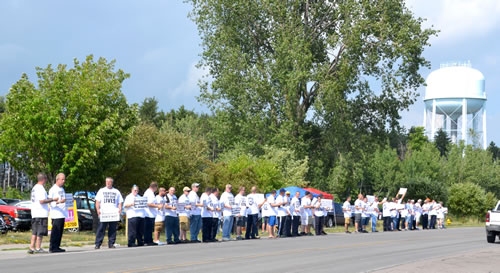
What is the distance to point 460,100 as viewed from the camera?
9588 centimetres

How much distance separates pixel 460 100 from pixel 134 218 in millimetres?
81965

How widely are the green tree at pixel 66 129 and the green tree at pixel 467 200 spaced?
1585 inches

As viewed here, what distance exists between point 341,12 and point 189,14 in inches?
430

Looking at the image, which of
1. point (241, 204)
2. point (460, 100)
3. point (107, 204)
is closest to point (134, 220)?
point (107, 204)

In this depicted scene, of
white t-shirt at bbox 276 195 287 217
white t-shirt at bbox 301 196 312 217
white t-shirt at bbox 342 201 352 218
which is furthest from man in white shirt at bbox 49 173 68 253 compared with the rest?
white t-shirt at bbox 342 201 352 218

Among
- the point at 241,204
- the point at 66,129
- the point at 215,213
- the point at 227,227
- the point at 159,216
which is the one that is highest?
the point at 66,129

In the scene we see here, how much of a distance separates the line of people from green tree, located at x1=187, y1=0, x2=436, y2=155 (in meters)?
7.23

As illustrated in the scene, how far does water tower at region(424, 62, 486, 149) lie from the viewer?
9525cm

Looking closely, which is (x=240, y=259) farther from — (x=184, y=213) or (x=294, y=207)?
(x=294, y=207)

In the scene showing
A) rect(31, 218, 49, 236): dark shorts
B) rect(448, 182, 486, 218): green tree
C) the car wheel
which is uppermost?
rect(448, 182, 486, 218): green tree

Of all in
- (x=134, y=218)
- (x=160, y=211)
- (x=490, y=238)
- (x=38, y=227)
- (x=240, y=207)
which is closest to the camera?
(x=38, y=227)

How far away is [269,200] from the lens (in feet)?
90.9

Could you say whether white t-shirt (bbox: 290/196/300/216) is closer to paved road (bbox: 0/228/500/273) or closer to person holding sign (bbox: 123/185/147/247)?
paved road (bbox: 0/228/500/273)

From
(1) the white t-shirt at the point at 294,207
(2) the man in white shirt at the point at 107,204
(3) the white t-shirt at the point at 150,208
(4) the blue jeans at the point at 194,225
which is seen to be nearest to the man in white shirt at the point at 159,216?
(3) the white t-shirt at the point at 150,208
